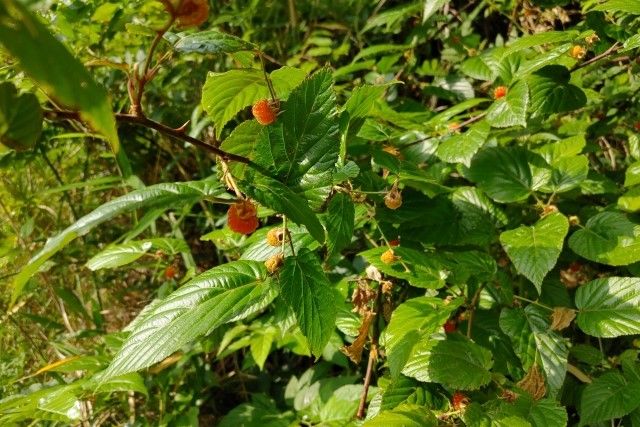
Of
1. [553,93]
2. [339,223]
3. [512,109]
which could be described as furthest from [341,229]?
[553,93]

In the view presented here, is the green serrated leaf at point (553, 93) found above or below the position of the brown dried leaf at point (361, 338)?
above

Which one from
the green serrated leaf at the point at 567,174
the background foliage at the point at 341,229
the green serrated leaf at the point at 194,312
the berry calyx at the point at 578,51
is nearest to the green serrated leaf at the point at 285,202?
the background foliage at the point at 341,229

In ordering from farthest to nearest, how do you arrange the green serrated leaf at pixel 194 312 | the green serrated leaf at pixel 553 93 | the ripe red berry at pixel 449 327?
the green serrated leaf at pixel 553 93 → the ripe red berry at pixel 449 327 → the green serrated leaf at pixel 194 312

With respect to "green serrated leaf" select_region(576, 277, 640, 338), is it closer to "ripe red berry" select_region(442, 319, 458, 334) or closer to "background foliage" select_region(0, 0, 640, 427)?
"background foliage" select_region(0, 0, 640, 427)

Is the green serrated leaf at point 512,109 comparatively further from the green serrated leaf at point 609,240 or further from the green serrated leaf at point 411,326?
the green serrated leaf at point 411,326

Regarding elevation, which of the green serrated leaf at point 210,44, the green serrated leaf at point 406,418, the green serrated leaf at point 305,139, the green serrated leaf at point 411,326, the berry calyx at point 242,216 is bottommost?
the green serrated leaf at point 406,418

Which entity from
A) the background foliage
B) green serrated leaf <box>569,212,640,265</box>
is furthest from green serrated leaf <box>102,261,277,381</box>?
green serrated leaf <box>569,212,640,265</box>

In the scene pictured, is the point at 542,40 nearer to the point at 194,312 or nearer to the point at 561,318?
the point at 561,318
